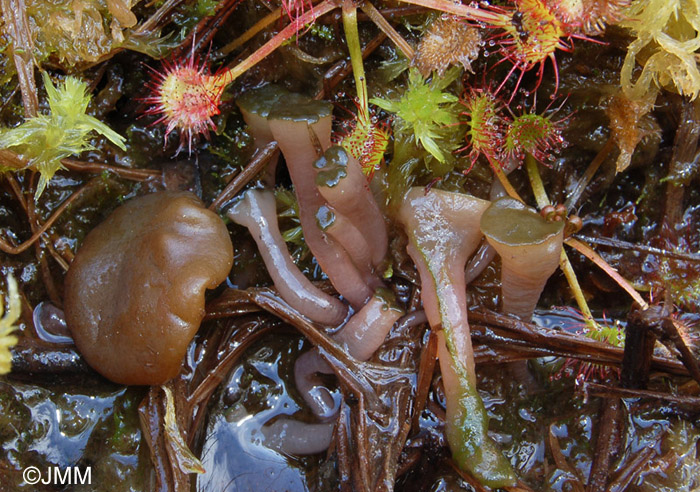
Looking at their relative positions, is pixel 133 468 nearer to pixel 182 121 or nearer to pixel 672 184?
pixel 182 121

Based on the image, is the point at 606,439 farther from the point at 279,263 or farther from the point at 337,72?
the point at 337,72

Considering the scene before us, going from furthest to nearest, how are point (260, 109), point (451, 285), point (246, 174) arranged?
point (246, 174) < point (260, 109) < point (451, 285)

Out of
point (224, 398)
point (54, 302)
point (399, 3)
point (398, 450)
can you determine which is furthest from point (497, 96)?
point (54, 302)

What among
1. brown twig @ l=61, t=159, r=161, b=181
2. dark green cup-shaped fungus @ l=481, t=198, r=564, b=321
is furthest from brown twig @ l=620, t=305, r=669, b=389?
brown twig @ l=61, t=159, r=161, b=181

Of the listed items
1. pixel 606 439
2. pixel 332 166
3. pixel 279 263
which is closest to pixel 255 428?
pixel 279 263

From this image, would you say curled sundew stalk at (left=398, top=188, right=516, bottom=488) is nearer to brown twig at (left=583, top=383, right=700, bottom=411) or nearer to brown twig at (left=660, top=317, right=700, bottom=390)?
brown twig at (left=583, top=383, right=700, bottom=411)

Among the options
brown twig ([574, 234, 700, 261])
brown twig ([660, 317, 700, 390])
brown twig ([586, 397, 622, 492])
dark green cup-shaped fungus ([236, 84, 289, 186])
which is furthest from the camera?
brown twig ([574, 234, 700, 261])

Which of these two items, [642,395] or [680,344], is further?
[642,395]
